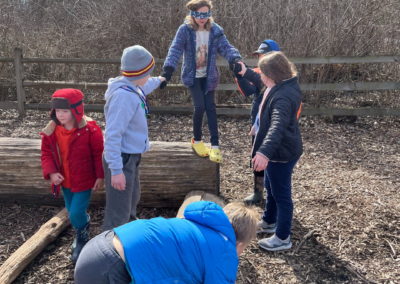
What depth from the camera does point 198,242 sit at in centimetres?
164

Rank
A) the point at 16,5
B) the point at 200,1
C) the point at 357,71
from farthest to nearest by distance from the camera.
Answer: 1. the point at 16,5
2. the point at 357,71
3. the point at 200,1

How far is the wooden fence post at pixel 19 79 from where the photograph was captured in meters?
7.15

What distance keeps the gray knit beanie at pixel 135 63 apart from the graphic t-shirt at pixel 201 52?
4.79 feet

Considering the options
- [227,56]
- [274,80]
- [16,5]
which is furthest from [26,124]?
[16,5]

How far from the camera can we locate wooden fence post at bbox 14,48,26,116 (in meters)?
7.15

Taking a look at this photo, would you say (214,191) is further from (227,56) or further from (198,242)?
(198,242)

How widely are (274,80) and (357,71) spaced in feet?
20.5

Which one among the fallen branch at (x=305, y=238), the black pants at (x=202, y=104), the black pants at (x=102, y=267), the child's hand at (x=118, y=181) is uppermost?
the black pants at (x=202, y=104)

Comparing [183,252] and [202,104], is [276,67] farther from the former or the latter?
[183,252]

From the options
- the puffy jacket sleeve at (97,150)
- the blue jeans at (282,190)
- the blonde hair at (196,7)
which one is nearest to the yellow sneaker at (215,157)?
the blue jeans at (282,190)

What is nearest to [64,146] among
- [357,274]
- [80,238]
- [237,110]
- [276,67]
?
[80,238]

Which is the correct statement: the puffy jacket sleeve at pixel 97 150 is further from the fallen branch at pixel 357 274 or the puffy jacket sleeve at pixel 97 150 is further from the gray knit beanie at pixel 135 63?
the fallen branch at pixel 357 274

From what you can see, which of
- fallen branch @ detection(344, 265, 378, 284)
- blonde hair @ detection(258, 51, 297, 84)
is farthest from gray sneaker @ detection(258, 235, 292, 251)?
blonde hair @ detection(258, 51, 297, 84)

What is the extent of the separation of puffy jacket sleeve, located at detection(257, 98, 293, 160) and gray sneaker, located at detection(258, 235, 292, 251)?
94 cm
